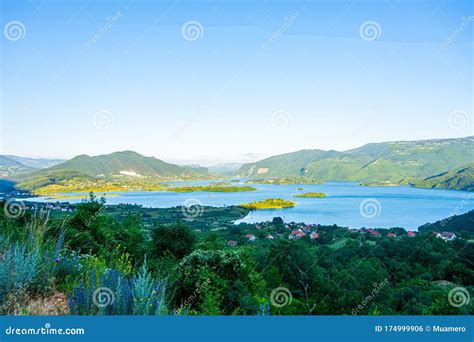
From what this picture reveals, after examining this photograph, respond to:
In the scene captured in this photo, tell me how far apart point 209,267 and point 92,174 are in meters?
4.20

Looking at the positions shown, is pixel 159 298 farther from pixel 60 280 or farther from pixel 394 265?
pixel 394 265

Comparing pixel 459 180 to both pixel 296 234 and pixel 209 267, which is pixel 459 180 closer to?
pixel 296 234

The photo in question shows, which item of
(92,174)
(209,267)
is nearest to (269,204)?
(92,174)

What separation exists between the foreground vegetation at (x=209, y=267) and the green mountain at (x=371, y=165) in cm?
380

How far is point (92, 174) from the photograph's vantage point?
7793mm

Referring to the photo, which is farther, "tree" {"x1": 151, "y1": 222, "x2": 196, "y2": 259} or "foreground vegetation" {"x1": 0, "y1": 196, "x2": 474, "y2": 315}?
"tree" {"x1": 151, "y1": 222, "x2": 196, "y2": 259}

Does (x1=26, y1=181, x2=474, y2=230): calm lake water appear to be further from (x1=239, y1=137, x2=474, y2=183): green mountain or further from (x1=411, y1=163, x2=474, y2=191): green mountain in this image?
(x1=239, y1=137, x2=474, y2=183): green mountain

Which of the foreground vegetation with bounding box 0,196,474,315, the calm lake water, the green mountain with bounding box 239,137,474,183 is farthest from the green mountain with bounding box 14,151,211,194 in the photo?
the green mountain with bounding box 239,137,474,183

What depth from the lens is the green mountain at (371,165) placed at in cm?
1617

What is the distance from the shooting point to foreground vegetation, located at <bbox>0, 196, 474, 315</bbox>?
218cm

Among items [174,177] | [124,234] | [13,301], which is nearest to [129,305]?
[13,301]

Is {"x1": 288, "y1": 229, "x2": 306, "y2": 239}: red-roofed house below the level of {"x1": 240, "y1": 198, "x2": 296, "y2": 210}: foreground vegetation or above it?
below

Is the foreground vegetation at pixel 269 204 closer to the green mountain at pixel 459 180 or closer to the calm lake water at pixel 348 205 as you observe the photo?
the calm lake water at pixel 348 205

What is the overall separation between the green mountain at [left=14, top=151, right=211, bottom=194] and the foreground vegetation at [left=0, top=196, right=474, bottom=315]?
2.84ft
